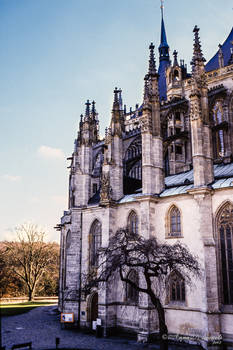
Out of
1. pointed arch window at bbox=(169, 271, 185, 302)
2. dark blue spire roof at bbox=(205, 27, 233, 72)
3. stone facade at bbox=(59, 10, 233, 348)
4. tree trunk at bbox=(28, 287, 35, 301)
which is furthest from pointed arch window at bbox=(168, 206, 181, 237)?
tree trunk at bbox=(28, 287, 35, 301)

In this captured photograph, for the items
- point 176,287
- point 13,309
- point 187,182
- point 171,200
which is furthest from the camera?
point 187,182

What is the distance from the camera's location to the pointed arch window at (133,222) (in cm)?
2345

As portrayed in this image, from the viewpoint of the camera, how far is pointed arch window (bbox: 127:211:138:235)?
2345 centimetres

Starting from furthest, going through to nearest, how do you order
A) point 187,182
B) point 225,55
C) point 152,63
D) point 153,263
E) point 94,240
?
point 225,55 < point 94,240 < point 152,63 < point 187,182 < point 153,263

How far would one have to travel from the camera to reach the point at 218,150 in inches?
1030

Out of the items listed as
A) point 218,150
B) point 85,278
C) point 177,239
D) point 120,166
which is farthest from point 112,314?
point 218,150

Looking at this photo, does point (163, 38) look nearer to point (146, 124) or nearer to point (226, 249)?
point (146, 124)

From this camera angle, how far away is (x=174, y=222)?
70.0 feet

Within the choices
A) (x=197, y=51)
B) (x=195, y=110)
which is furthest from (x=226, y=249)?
(x=197, y=51)

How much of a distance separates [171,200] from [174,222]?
144 centimetres

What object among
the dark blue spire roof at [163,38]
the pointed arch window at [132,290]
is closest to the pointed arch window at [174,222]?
the pointed arch window at [132,290]

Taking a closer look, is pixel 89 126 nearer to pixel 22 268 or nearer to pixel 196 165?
pixel 196 165

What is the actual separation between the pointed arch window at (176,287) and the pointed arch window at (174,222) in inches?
95.9

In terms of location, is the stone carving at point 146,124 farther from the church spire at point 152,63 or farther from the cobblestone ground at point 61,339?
the cobblestone ground at point 61,339
